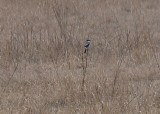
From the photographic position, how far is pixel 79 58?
Result: 6.45 m

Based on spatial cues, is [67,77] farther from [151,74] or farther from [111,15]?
[111,15]

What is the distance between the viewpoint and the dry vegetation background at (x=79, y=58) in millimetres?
4691

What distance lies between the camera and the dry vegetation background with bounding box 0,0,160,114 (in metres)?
4.69

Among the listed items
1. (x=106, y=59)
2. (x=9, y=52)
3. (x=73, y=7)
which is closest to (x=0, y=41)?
(x=9, y=52)

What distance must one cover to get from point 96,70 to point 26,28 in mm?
2799

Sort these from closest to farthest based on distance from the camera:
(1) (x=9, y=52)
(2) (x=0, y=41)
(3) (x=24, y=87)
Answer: (3) (x=24, y=87)
(1) (x=9, y=52)
(2) (x=0, y=41)

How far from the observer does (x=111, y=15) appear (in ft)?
29.7

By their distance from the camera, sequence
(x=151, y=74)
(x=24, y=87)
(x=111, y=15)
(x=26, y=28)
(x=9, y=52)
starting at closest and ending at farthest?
(x=24, y=87) → (x=151, y=74) → (x=9, y=52) → (x=26, y=28) → (x=111, y=15)

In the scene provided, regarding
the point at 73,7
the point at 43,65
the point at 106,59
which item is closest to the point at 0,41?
the point at 43,65

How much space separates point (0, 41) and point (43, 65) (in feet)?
4.78

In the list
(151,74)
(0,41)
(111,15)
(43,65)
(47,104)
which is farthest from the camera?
(111,15)

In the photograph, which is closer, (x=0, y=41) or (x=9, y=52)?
(x=9, y=52)

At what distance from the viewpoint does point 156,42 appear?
7496mm

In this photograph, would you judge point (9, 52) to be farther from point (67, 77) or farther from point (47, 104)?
point (47, 104)
